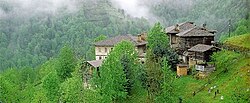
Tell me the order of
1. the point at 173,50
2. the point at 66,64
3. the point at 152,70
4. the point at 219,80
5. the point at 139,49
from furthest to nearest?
1. the point at 139,49
2. the point at 66,64
3. the point at 173,50
4. the point at 219,80
5. the point at 152,70

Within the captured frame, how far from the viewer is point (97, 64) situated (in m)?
92.2

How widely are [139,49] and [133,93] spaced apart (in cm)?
2570

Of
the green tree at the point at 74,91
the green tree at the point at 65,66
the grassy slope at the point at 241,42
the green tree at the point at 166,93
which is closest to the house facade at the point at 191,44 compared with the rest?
the grassy slope at the point at 241,42

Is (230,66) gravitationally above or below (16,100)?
above

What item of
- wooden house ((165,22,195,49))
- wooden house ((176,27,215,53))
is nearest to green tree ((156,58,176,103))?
wooden house ((176,27,215,53))

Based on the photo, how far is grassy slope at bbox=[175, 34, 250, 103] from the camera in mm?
64062

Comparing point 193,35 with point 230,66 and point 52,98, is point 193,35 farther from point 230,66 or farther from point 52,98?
point 52,98

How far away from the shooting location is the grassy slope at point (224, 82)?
210 ft

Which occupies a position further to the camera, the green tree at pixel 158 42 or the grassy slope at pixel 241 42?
the green tree at pixel 158 42

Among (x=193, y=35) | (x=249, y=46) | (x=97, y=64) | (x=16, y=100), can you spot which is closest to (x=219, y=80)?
(x=249, y=46)

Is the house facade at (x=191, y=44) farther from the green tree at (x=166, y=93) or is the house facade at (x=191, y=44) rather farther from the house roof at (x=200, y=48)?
the green tree at (x=166, y=93)

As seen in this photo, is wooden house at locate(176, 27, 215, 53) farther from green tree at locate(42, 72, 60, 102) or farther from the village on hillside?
green tree at locate(42, 72, 60, 102)

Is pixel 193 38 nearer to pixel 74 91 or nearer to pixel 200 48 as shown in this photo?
pixel 200 48

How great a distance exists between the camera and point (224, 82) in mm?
68562
